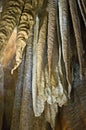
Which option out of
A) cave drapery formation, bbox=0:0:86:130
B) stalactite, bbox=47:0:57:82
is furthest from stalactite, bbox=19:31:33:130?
stalactite, bbox=47:0:57:82

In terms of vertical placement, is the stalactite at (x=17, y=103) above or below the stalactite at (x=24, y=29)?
below

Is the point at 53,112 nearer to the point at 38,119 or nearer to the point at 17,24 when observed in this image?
the point at 38,119

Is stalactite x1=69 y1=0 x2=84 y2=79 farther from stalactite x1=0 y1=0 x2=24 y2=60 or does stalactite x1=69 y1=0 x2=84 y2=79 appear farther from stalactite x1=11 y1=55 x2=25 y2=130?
stalactite x1=11 y1=55 x2=25 y2=130

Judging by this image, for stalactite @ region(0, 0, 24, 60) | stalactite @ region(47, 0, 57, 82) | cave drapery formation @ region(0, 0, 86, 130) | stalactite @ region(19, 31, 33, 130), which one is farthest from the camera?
stalactite @ region(19, 31, 33, 130)

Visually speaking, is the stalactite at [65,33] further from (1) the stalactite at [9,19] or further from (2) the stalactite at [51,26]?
(1) the stalactite at [9,19]

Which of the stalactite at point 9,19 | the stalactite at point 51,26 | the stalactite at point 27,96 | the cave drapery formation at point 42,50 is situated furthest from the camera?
the stalactite at point 27,96

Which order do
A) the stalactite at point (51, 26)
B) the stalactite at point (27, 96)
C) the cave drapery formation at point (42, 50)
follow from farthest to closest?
the stalactite at point (27, 96) → the stalactite at point (51, 26) → the cave drapery formation at point (42, 50)

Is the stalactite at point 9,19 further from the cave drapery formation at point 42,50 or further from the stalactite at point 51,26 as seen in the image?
the stalactite at point 51,26

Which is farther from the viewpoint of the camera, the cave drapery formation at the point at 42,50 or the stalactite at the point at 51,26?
the stalactite at the point at 51,26

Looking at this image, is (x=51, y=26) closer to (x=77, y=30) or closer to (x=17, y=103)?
(x=77, y=30)

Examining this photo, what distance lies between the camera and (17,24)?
1.27 meters

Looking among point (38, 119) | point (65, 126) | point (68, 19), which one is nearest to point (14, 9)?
point (68, 19)

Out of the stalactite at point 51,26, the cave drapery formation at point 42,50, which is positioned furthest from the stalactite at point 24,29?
the stalactite at point 51,26

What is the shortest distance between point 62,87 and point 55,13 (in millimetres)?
348
